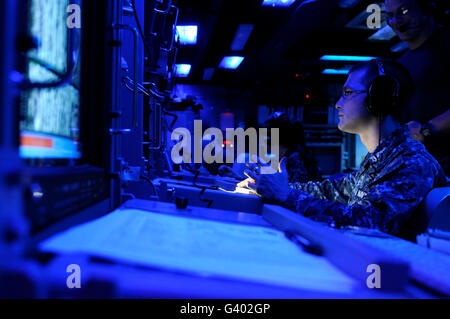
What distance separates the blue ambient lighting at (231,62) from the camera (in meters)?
5.35

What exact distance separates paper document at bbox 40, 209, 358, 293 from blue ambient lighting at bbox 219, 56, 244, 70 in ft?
16.4

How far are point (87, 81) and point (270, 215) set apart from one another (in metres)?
0.54

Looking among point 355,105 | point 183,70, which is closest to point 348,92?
point 355,105

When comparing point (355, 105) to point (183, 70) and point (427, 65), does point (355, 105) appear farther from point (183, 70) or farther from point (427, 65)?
point (183, 70)

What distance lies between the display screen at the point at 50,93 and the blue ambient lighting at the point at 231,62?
4.83m

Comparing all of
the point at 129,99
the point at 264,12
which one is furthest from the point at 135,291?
the point at 264,12

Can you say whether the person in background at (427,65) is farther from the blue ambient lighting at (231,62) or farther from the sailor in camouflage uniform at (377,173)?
the blue ambient lighting at (231,62)

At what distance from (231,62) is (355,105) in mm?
4444

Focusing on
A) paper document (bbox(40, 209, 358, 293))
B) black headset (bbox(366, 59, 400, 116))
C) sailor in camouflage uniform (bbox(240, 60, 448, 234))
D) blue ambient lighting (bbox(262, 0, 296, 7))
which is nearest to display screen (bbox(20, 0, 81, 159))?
paper document (bbox(40, 209, 358, 293))

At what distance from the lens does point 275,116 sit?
2.74 metres

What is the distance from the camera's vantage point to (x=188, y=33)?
4.24 m

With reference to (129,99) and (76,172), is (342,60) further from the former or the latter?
(76,172)

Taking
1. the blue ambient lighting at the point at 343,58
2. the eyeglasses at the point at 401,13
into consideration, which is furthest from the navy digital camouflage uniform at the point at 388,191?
the blue ambient lighting at the point at 343,58

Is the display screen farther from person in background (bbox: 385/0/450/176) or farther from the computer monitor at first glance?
person in background (bbox: 385/0/450/176)
